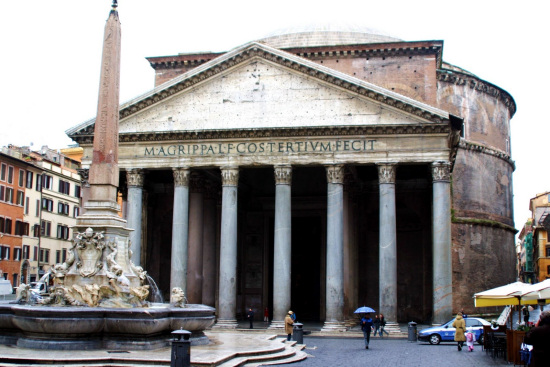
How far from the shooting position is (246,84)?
24969 mm

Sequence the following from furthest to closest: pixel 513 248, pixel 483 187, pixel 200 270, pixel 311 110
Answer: pixel 513 248
pixel 483 187
pixel 200 270
pixel 311 110

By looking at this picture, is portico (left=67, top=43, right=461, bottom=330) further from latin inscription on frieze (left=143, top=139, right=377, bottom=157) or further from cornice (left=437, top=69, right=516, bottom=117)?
cornice (left=437, top=69, right=516, bottom=117)

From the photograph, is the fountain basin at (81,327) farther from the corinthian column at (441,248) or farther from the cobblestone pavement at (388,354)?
the corinthian column at (441,248)

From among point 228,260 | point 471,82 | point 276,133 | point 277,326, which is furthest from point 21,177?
point 471,82

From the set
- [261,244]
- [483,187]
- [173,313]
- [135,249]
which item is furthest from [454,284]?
[173,313]

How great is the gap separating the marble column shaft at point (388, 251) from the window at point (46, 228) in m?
25.5

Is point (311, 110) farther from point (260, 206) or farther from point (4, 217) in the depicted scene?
point (4, 217)

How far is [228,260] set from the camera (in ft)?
78.9

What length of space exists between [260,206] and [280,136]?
762 centimetres

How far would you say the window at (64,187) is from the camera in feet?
145

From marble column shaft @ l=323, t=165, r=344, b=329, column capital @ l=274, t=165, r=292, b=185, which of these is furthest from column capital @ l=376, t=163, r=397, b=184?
column capital @ l=274, t=165, r=292, b=185

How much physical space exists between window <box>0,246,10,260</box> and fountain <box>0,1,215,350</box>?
26810mm

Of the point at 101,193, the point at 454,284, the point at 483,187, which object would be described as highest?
the point at 483,187

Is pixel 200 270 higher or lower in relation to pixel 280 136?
lower
